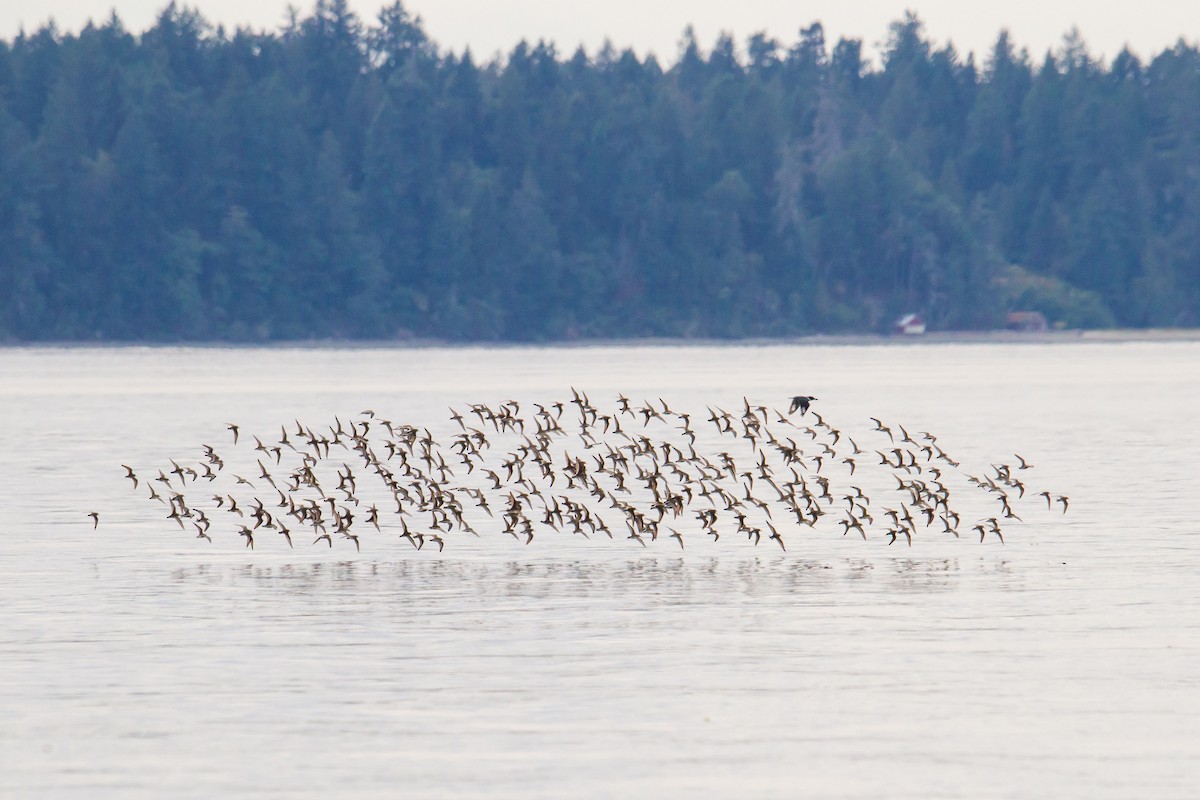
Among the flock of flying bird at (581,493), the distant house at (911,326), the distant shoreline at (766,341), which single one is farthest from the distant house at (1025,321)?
the flock of flying bird at (581,493)

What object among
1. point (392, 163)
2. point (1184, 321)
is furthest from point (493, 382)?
point (1184, 321)

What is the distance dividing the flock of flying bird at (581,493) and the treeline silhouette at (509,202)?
354 ft

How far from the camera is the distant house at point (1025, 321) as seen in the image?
174250mm

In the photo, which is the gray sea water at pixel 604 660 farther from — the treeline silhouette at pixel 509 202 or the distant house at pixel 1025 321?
the distant house at pixel 1025 321

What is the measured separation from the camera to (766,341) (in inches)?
6481

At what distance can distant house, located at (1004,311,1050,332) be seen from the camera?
174 meters

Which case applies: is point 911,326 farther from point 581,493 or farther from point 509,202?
point 581,493

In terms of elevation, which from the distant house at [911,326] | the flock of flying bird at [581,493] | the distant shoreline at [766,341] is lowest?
the distant shoreline at [766,341]

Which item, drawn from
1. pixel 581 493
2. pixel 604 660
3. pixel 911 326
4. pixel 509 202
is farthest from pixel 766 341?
pixel 604 660

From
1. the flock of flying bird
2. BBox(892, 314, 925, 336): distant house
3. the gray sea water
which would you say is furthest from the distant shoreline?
the gray sea water

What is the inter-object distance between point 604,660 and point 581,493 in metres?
17.2

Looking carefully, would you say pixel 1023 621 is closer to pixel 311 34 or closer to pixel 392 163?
pixel 392 163

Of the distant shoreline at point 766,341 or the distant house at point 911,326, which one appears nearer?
the distant shoreline at point 766,341

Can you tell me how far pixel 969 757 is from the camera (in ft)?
48.2
